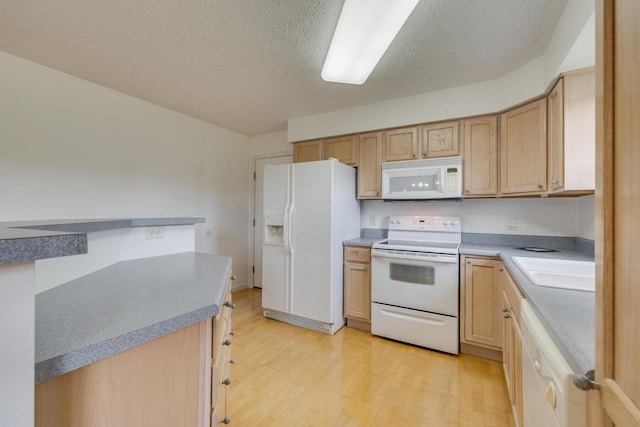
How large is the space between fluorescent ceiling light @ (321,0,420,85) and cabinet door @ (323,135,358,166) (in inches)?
42.8

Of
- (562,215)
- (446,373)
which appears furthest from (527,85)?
(446,373)

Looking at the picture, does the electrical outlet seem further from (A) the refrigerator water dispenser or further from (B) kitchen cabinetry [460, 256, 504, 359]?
(B) kitchen cabinetry [460, 256, 504, 359]

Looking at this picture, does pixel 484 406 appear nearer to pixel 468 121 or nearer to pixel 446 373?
pixel 446 373

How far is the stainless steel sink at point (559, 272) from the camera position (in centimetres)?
132

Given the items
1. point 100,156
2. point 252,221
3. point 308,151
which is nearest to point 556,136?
point 308,151

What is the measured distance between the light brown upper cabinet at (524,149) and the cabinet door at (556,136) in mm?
60

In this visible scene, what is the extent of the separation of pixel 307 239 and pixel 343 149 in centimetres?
112

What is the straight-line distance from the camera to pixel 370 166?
9.46ft

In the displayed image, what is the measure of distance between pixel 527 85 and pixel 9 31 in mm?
3676

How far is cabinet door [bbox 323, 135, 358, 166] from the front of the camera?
296 cm

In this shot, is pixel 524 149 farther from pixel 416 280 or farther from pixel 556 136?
pixel 416 280

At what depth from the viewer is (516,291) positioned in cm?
142

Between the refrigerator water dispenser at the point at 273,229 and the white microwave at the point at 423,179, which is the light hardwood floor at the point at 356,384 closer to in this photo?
the refrigerator water dispenser at the point at 273,229

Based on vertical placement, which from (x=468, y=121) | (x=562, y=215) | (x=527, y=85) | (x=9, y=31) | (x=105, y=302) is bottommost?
(x=105, y=302)
